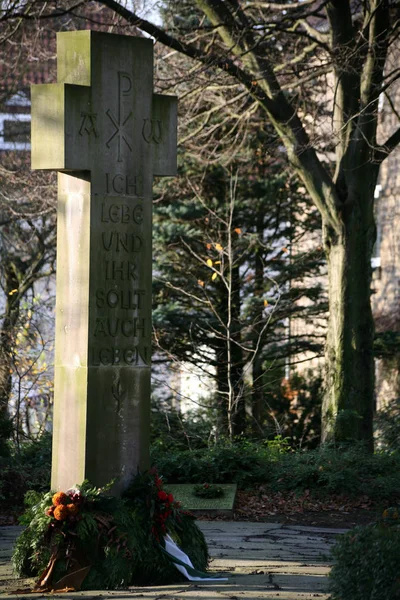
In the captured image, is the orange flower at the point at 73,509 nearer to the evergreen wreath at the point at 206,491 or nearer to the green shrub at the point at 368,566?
the green shrub at the point at 368,566

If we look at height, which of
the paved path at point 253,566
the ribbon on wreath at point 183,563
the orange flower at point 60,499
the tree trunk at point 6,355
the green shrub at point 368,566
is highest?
the tree trunk at point 6,355

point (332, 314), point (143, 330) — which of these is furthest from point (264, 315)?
point (143, 330)

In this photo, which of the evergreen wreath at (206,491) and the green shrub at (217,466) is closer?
the evergreen wreath at (206,491)

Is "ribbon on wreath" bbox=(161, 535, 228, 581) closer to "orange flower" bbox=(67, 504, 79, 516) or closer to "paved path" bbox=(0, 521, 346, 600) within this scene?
"paved path" bbox=(0, 521, 346, 600)

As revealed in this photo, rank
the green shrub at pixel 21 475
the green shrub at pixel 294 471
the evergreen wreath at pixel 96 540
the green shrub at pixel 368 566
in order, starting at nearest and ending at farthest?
the green shrub at pixel 368 566 < the evergreen wreath at pixel 96 540 < the green shrub at pixel 21 475 < the green shrub at pixel 294 471

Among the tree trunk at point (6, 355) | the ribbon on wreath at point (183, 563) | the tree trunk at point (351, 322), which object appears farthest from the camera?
the tree trunk at point (6, 355)

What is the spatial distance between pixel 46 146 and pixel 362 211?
792 centimetres

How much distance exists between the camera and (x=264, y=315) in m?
18.2

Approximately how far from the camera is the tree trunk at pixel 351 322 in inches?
538

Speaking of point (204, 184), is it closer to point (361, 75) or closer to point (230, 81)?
point (230, 81)

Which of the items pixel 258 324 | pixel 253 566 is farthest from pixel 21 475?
pixel 258 324

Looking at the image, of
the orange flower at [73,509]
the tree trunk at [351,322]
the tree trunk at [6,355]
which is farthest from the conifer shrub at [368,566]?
the tree trunk at [6,355]

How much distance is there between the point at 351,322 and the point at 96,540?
801cm

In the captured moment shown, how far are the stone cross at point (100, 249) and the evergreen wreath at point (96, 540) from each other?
0.22 metres
